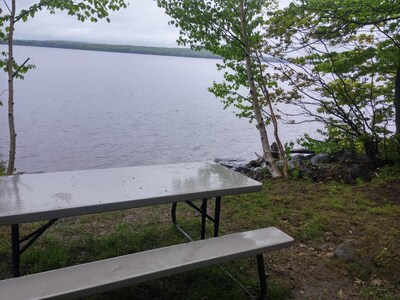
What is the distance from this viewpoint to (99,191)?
8.87ft

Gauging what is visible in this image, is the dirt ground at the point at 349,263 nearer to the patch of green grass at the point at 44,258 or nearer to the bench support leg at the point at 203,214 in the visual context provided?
the bench support leg at the point at 203,214

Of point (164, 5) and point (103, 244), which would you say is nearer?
point (103, 244)

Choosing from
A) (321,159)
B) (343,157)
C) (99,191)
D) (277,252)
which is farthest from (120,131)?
(99,191)

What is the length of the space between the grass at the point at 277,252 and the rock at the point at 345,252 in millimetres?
49

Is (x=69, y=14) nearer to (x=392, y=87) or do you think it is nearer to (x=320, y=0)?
(x=320, y=0)

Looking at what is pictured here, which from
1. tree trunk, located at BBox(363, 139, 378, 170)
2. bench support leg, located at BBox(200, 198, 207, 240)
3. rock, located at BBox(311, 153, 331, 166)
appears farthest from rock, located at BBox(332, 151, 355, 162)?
bench support leg, located at BBox(200, 198, 207, 240)

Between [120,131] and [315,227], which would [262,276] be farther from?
[120,131]

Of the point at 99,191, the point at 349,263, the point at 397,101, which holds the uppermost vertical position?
the point at 397,101

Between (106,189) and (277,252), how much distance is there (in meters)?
1.81

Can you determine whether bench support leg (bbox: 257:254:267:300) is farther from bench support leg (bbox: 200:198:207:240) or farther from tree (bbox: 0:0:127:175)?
tree (bbox: 0:0:127:175)

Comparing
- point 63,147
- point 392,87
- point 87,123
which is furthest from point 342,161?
point 87,123

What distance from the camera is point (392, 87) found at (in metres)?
7.18

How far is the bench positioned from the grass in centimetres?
49

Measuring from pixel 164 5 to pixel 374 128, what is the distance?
14.7 ft
